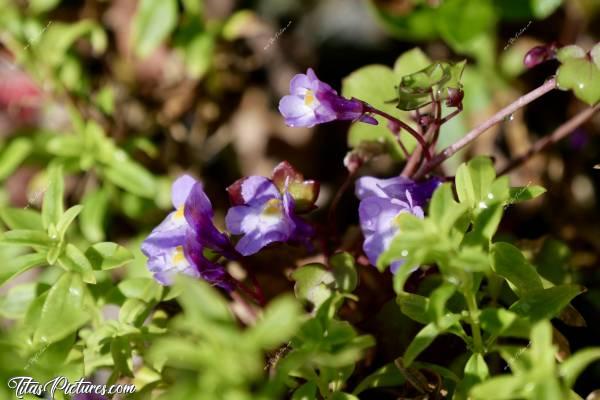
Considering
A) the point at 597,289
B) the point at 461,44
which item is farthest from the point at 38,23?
the point at 597,289

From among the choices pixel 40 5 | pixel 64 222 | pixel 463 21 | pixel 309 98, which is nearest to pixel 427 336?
pixel 309 98

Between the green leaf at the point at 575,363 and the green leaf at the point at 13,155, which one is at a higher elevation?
the green leaf at the point at 13,155

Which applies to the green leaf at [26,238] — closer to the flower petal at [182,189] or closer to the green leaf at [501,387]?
the flower petal at [182,189]

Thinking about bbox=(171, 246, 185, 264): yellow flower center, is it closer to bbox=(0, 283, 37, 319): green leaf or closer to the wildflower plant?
the wildflower plant

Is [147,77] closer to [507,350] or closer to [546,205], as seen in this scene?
[546,205]

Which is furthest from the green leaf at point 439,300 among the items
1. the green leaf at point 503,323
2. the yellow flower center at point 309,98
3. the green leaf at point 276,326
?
the yellow flower center at point 309,98

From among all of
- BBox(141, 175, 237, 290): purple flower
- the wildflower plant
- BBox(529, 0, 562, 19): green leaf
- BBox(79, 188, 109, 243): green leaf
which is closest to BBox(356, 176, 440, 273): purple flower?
the wildflower plant

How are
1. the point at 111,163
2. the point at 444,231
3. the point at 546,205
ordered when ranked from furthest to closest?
the point at 546,205 < the point at 111,163 < the point at 444,231
